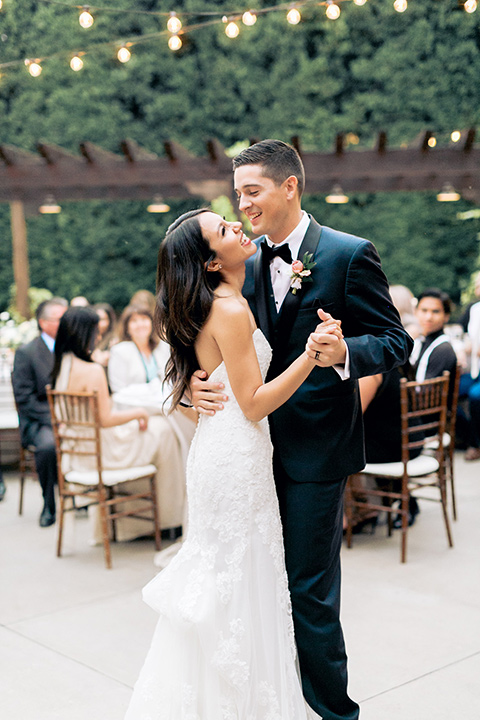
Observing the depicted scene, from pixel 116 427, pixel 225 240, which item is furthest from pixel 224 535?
pixel 116 427

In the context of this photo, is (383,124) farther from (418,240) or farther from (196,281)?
(196,281)

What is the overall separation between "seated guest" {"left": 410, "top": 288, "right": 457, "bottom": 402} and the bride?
3.15m

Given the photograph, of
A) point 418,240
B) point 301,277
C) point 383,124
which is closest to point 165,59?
point 383,124

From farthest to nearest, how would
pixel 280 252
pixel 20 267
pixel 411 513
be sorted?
pixel 20 267
pixel 411 513
pixel 280 252

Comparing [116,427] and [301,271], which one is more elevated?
[301,271]

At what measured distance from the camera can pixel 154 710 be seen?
2.26 metres

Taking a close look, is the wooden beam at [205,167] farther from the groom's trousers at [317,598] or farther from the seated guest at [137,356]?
the groom's trousers at [317,598]

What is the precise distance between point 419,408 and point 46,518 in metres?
2.63

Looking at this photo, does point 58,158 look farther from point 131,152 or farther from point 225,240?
point 225,240

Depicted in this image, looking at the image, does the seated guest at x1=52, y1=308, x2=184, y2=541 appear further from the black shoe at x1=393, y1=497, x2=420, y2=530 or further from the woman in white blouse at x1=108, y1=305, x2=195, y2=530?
the black shoe at x1=393, y1=497, x2=420, y2=530

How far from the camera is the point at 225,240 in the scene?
2.22 metres

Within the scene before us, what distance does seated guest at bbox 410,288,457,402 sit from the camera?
5.21 m

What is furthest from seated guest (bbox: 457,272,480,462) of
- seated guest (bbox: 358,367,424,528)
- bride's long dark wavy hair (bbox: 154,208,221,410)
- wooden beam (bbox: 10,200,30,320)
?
wooden beam (bbox: 10,200,30,320)

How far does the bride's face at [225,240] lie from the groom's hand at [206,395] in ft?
1.15
